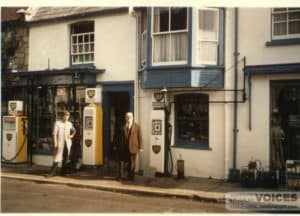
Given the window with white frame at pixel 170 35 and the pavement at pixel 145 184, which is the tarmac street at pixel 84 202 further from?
the window with white frame at pixel 170 35

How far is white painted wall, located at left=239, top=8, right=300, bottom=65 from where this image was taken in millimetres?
11805

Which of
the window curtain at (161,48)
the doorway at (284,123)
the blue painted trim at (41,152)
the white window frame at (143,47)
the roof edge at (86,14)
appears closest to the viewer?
the doorway at (284,123)

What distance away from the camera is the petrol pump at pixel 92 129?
13680 mm

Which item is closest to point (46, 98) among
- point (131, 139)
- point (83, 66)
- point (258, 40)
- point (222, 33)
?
point (83, 66)

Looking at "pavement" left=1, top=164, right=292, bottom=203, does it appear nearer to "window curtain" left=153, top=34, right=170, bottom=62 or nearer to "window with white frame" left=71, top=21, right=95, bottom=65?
"window curtain" left=153, top=34, right=170, bottom=62

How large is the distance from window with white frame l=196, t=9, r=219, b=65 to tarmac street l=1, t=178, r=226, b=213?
3.76 metres

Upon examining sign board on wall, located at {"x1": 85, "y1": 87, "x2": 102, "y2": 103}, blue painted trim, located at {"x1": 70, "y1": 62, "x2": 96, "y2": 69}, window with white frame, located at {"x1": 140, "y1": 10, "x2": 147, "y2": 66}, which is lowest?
sign board on wall, located at {"x1": 85, "y1": 87, "x2": 102, "y2": 103}

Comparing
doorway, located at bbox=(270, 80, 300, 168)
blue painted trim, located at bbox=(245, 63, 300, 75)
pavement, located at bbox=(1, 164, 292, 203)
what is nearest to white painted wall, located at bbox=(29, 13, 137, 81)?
pavement, located at bbox=(1, 164, 292, 203)

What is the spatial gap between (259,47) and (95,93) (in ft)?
14.3

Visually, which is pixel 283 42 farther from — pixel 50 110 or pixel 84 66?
pixel 50 110

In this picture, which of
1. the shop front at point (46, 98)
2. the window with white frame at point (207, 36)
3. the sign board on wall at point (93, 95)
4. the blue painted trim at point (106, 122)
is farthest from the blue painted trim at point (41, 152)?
the window with white frame at point (207, 36)

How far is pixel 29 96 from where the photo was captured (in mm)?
16094

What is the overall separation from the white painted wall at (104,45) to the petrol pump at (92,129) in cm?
105
